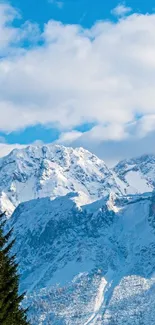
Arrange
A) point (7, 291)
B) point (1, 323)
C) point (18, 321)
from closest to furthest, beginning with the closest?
point (1, 323) → point (7, 291) → point (18, 321)

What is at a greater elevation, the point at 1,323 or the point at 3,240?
the point at 3,240

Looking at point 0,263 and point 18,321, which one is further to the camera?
point 18,321

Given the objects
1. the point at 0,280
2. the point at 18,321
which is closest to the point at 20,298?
the point at 18,321

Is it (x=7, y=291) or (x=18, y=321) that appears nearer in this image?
(x=7, y=291)

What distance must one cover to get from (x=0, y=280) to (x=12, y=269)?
3.89 metres

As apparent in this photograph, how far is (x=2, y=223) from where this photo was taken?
4553 cm

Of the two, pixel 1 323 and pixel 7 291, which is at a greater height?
pixel 7 291

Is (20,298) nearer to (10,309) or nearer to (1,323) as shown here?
(10,309)

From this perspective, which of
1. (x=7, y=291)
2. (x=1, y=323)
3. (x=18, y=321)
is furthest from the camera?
(x=18, y=321)

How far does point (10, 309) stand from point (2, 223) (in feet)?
17.7

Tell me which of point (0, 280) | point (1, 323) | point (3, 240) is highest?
point (3, 240)

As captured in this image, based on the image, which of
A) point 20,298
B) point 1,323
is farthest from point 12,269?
point 1,323

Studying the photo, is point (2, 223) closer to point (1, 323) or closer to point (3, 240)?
point (3, 240)

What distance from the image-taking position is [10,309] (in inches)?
1737
